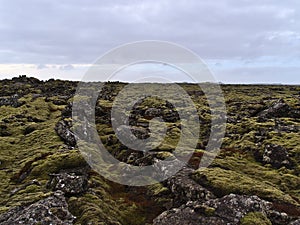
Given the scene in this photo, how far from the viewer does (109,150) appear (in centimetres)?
4703

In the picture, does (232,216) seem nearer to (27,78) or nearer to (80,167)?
(80,167)

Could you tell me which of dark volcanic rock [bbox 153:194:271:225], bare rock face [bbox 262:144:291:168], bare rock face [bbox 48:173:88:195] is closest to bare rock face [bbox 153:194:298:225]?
dark volcanic rock [bbox 153:194:271:225]

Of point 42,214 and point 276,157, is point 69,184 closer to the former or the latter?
point 42,214

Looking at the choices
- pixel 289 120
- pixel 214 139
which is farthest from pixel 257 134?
pixel 289 120

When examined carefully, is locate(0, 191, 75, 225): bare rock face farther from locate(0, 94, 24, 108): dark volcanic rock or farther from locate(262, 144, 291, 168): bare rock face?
locate(0, 94, 24, 108): dark volcanic rock

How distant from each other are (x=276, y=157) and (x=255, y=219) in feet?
64.7

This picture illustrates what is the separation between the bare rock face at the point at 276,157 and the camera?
4297cm

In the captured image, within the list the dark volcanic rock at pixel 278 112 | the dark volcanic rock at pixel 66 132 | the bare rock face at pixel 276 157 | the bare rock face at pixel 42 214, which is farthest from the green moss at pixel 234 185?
the dark volcanic rock at pixel 278 112

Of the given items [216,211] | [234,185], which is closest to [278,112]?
[234,185]

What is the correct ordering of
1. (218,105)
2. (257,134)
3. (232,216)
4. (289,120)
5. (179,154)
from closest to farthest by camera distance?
(232,216) < (179,154) < (257,134) < (289,120) < (218,105)

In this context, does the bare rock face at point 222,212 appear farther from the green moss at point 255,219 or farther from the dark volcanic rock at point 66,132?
the dark volcanic rock at point 66,132

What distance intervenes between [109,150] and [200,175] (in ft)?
54.9

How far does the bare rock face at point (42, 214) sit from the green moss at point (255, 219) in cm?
1344

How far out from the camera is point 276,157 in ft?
144
